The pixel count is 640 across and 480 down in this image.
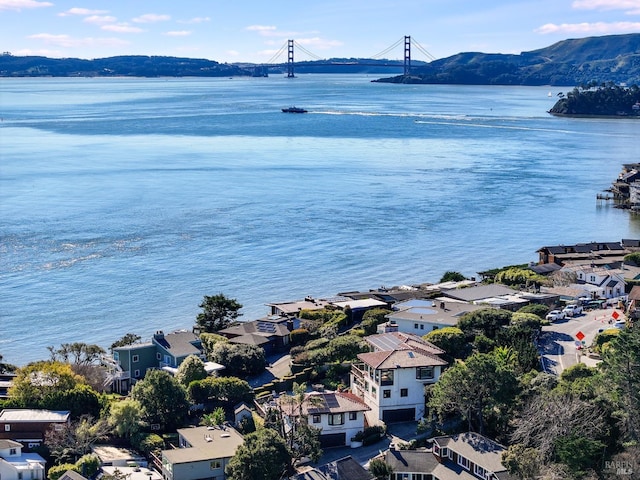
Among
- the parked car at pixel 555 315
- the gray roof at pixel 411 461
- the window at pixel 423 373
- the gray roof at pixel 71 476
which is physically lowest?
the gray roof at pixel 411 461

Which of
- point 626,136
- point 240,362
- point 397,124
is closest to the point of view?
point 240,362

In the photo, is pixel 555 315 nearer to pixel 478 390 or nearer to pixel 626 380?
pixel 478 390

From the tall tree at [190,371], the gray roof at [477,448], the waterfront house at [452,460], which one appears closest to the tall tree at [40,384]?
the tall tree at [190,371]

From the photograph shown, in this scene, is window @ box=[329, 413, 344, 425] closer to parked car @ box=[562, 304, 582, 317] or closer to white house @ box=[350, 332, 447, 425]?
white house @ box=[350, 332, 447, 425]

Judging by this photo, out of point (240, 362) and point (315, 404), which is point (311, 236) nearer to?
point (240, 362)

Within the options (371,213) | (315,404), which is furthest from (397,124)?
(315,404)

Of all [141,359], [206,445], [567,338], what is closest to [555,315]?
[567,338]

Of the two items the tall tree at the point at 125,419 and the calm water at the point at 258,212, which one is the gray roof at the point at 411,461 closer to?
the tall tree at the point at 125,419
